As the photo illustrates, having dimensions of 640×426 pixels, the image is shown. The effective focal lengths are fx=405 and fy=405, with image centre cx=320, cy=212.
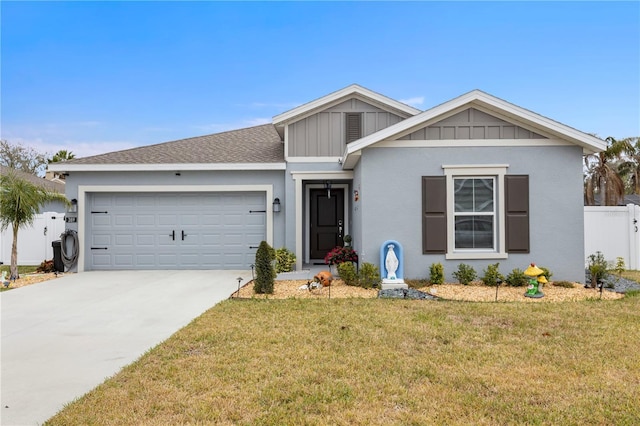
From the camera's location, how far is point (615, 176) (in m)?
23.8

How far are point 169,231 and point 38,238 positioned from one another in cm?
486

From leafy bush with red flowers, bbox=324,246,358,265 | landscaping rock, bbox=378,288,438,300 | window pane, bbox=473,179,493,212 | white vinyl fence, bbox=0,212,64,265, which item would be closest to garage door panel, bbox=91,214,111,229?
white vinyl fence, bbox=0,212,64,265

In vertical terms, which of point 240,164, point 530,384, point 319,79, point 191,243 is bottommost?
point 530,384

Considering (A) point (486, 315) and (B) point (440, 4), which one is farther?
(B) point (440, 4)

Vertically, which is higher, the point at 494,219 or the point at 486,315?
the point at 494,219

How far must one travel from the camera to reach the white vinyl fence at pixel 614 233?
431 inches

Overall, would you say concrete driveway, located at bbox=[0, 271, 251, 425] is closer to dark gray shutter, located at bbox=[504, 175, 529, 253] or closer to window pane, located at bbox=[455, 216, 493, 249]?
window pane, located at bbox=[455, 216, 493, 249]

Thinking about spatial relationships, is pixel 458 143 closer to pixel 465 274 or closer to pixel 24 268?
pixel 465 274

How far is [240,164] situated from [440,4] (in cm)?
767

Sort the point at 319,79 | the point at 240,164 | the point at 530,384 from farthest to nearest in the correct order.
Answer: the point at 319,79
the point at 240,164
the point at 530,384

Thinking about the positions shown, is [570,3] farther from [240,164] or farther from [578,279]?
[240,164]

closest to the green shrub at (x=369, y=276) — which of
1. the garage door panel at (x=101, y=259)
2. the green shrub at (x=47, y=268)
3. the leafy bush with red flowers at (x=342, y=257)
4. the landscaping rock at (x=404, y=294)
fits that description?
the landscaping rock at (x=404, y=294)

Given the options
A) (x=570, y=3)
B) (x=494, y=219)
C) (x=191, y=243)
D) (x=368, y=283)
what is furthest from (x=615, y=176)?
(x=191, y=243)

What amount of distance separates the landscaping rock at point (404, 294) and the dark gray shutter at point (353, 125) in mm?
4885
